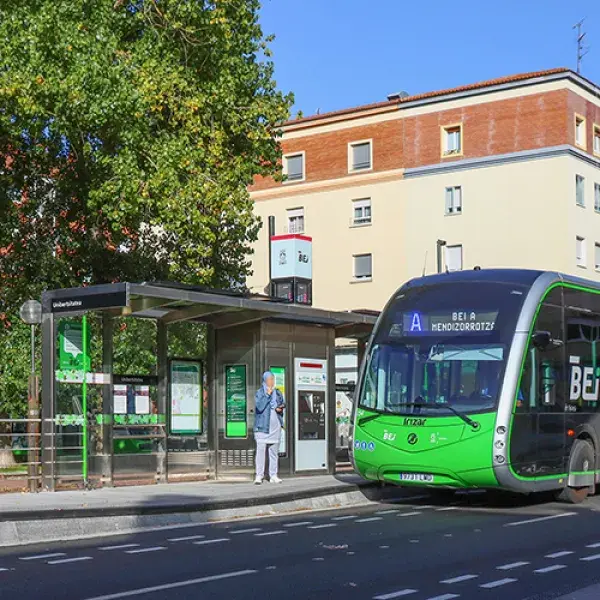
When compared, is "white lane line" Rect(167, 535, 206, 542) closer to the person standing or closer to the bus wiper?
the bus wiper

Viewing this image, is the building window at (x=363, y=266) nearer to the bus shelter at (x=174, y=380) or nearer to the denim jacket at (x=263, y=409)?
the bus shelter at (x=174, y=380)

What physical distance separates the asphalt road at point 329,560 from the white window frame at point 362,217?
129 ft

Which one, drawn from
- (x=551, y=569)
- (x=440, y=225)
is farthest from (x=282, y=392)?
(x=440, y=225)

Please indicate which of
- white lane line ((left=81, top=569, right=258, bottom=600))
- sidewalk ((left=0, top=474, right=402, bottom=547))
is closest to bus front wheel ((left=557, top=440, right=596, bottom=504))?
sidewalk ((left=0, top=474, right=402, bottom=547))

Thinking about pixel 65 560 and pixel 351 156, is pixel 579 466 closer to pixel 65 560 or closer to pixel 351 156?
pixel 65 560

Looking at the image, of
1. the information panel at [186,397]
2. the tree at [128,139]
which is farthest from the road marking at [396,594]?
the tree at [128,139]

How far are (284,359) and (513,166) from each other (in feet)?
106

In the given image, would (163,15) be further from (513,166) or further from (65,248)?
(513,166)

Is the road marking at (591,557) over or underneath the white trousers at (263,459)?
underneath

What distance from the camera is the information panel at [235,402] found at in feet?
64.7

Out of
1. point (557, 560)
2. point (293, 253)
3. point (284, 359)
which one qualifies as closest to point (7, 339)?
point (293, 253)

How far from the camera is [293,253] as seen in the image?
3056cm

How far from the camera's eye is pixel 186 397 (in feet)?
Result: 64.0

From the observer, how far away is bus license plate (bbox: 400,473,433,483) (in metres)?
15.9
